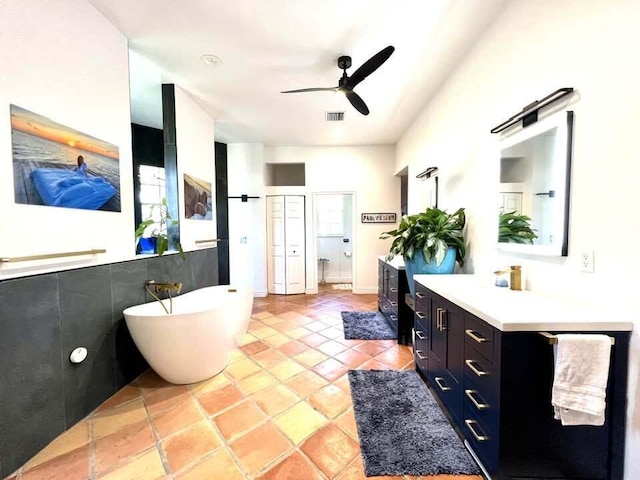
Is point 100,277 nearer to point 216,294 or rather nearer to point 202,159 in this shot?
point 216,294

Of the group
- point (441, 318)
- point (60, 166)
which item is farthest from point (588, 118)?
point (60, 166)

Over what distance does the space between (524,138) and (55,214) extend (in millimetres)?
2996

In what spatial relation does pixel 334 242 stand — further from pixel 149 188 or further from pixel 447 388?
pixel 447 388

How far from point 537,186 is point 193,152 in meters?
3.38

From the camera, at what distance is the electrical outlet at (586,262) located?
1.24m

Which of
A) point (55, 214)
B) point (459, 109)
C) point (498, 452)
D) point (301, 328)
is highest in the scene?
point (459, 109)

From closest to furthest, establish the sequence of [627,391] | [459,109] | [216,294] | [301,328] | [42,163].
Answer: [627,391], [42,163], [459,109], [216,294], [301,328]

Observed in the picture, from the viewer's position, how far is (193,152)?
Answer: 313 cm

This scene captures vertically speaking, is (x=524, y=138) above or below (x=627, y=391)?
above

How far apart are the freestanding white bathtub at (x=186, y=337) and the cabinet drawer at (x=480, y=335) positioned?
1.77 m

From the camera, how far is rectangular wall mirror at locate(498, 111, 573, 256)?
1.37 m

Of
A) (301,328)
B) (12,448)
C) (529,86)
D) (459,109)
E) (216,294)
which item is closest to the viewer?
(12,448)

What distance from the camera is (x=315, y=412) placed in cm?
181

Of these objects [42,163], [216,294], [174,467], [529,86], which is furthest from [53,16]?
[529,86]
